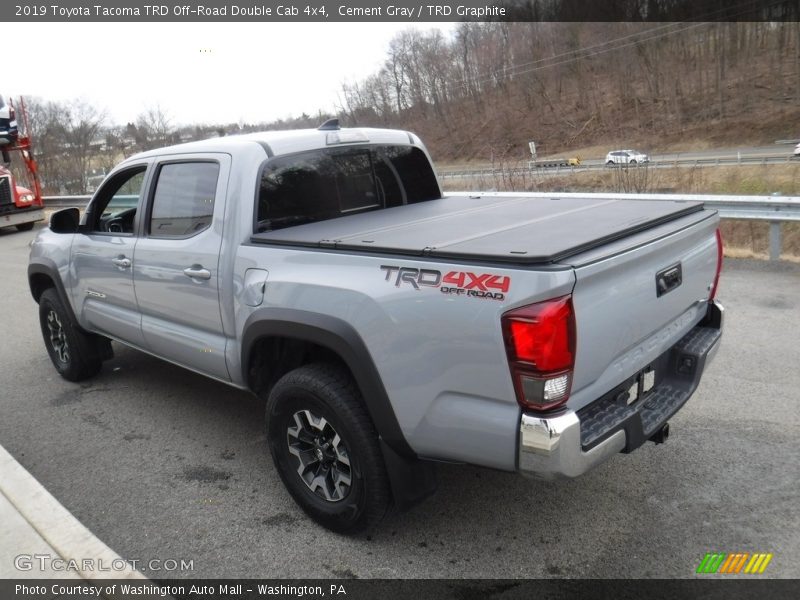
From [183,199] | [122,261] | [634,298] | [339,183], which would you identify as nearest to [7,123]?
[122,261]

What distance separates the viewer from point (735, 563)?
2.83 metres

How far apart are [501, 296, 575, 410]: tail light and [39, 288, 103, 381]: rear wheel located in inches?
169

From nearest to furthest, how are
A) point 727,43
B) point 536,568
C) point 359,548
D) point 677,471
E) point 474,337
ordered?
1. point 474,337
2. point 536,568
3. point 359,548
4. point 677,471
5. point 727,43

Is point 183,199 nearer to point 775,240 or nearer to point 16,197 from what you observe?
point 775,240

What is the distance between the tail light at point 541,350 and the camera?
7.72 ft

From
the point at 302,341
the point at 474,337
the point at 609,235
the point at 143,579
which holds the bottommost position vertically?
the point at 143,579

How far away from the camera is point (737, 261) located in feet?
26.7

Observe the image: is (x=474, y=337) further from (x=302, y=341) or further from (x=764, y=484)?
(x=764, y=484)

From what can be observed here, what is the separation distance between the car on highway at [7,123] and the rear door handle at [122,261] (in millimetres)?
17050

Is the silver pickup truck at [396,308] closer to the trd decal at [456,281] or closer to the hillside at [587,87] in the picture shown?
the trd decal at [456,281]

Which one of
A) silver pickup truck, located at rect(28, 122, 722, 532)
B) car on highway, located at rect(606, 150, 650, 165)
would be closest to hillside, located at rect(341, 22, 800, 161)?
car on highway, located at rect(606, 150, 650, 165)

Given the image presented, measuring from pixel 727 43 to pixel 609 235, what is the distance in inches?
2413

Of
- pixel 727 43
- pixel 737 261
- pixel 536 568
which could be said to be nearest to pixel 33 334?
pixel 536 568

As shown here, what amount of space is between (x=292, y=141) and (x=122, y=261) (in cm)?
158
